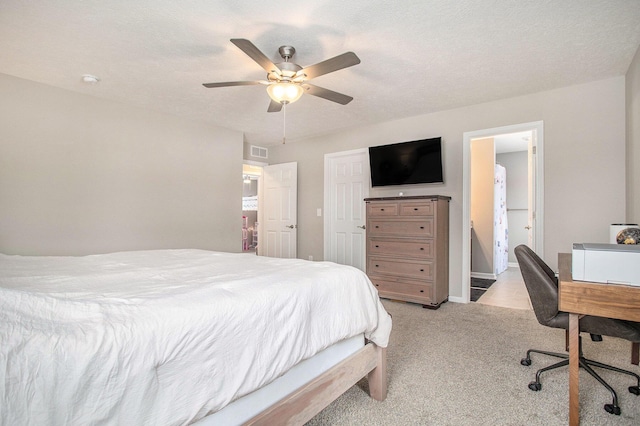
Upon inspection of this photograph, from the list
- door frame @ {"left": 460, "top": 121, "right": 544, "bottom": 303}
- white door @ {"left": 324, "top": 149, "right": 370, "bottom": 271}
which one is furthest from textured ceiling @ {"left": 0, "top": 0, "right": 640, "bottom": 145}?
white door @ {"left": 324, "top": 149, "right": 370, "bottom": 271}

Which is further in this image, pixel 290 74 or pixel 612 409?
pixel 290 74

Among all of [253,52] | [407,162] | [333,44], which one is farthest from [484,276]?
[253,52]

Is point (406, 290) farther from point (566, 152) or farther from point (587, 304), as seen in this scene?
point (587, 304)

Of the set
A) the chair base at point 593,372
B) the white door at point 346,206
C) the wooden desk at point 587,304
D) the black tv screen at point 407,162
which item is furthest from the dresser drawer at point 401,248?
the wooden desk at point 587,304

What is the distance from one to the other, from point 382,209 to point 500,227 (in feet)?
10.6

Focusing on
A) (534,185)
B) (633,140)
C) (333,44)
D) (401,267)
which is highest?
(333,44)

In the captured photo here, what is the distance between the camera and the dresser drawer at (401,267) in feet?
12.3

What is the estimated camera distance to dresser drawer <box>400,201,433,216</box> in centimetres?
372

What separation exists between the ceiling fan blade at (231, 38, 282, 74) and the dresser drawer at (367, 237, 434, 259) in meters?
2.48

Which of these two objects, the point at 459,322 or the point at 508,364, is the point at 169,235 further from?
the point at 508,364

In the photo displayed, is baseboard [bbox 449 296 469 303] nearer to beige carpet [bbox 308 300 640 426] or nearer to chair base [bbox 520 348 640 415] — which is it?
beige carpet [bbox 308 300 640 426]

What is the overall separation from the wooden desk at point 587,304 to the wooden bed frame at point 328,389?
0.94 metres

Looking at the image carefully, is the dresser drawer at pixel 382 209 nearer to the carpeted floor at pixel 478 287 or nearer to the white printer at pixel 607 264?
the carpeted floor at pixel 478 287

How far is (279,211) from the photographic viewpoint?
588cm
